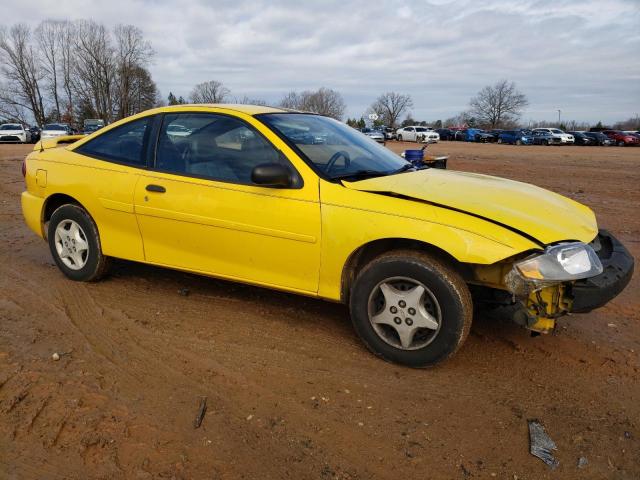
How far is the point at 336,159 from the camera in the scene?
12.2 feet

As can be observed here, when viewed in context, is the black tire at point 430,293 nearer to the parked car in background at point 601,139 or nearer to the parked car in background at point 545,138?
the parked car in background at point 545,138

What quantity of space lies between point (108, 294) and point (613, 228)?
660cm

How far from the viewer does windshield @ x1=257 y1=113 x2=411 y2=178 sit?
363 centimetres

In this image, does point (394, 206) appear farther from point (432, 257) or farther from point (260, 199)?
point (260, 199)

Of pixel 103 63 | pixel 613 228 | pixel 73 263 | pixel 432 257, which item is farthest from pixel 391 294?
pixel 103 63

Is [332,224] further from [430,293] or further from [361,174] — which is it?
[430,293]

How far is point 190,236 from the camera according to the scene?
151 inches

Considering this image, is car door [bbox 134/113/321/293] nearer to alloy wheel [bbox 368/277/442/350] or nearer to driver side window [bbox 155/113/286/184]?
driver side window [bbox 155/113/286/184]

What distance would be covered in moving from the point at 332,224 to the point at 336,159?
651 millimetres

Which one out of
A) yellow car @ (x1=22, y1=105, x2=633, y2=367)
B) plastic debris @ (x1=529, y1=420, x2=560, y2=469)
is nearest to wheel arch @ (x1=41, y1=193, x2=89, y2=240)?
yellow car @ (x1=22, y1=105, x2=633, y2=367)

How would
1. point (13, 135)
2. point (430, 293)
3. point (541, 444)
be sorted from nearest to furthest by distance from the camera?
point (541, 444)
point (430, 293)
point (13, 135)

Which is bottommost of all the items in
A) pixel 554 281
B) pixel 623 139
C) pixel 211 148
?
pixel 554 281

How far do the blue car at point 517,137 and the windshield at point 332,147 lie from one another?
145ft

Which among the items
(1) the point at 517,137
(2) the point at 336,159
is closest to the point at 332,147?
(2) the point at 336,159
